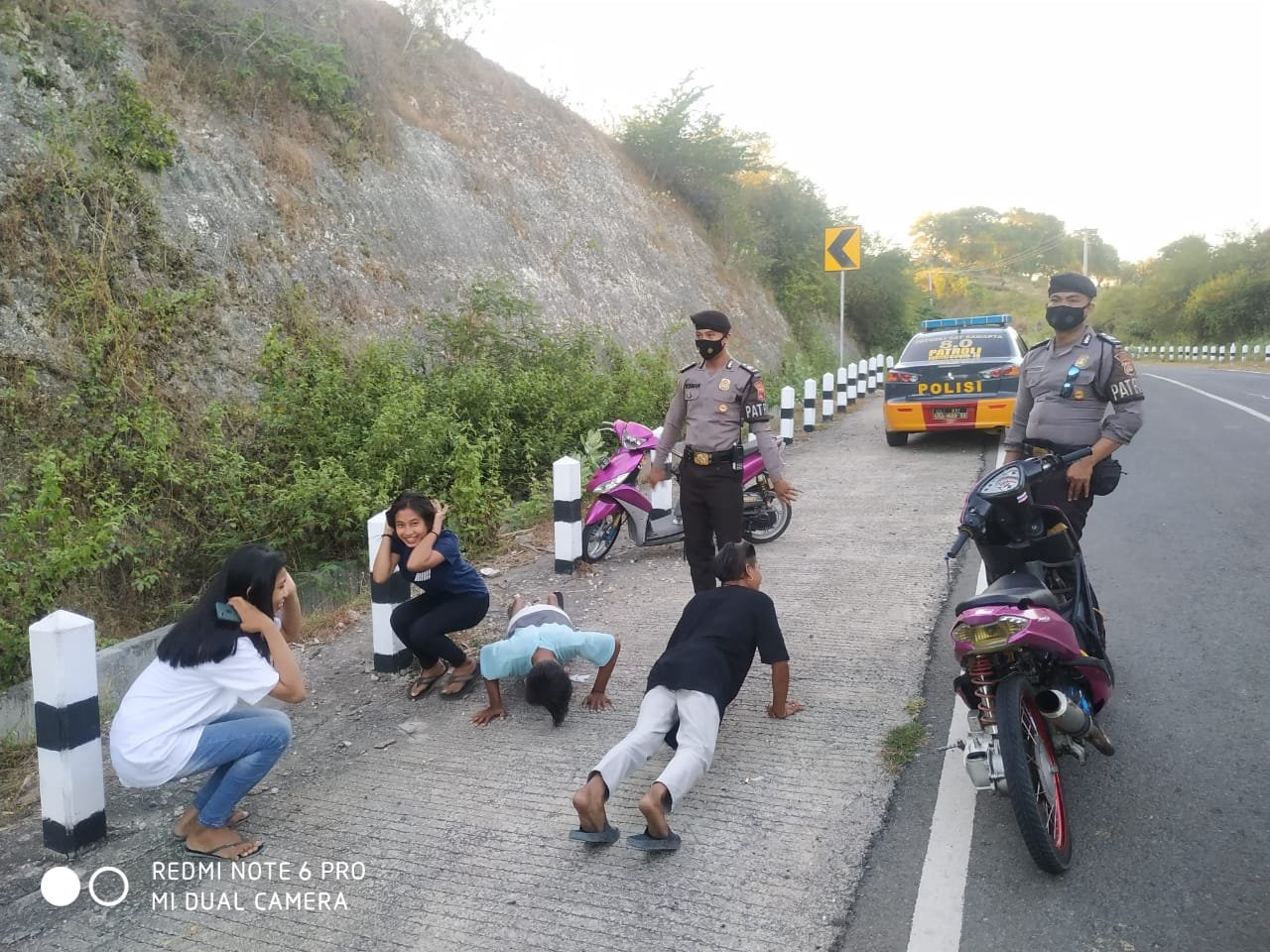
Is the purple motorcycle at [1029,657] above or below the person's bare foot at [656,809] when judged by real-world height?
A: above

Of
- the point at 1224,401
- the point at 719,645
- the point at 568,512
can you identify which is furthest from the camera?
the point at 1224,401

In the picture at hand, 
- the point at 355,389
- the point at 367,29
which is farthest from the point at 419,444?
the point at 367,29

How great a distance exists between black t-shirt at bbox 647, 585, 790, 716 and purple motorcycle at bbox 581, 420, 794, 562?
3.30m

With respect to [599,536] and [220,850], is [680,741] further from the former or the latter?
[599,536]

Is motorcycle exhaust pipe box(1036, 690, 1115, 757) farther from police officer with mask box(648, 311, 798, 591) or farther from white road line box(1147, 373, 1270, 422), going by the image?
white road line box(1147, 373, 1270, 422)

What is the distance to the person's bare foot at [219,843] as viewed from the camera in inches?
146

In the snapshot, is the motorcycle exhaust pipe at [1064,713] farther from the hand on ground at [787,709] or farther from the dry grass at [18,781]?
the dry grass at [18,781]

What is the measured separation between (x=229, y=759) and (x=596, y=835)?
4.87ft

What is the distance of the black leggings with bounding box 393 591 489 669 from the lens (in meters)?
5.16

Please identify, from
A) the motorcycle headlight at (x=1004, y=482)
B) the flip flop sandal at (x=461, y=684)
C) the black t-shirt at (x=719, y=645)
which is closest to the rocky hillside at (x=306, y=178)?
the flip flop sandal at (x=461, y=684)

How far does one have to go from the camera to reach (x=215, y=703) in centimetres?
378

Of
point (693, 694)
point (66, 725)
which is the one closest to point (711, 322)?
point (693, 694)

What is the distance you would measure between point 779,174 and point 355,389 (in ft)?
74.7

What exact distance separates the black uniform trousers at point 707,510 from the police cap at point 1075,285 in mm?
2048
